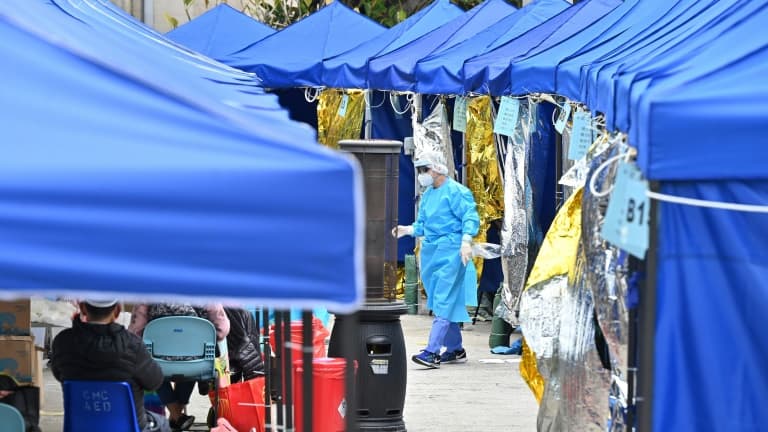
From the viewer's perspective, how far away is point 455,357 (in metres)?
13.1

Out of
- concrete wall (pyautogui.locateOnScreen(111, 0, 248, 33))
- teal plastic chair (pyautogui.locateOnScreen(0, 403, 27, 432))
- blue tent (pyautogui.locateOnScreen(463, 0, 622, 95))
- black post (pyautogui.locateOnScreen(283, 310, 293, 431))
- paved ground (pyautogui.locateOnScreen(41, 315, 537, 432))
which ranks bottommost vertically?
paved ground (pyautogui.locateOnScreen(41, 315, 537, 432))

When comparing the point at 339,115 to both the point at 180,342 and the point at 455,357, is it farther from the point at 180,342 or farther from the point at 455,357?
the point at 180,342

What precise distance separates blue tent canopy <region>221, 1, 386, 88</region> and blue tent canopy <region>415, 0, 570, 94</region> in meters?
3.11

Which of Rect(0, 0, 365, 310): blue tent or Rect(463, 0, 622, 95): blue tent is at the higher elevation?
Rect(463, 0, 622, 95): blue tent

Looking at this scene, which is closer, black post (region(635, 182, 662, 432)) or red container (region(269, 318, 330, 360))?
black post (region(635, 182, 662, 432))

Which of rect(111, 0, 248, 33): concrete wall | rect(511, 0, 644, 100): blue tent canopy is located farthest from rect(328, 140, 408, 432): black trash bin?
rect(111, 0, 248, 33): concrete wall

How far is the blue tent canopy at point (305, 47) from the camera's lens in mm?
19109

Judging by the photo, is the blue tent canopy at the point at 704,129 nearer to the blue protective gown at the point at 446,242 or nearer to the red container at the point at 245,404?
the red container at the point at 245,404

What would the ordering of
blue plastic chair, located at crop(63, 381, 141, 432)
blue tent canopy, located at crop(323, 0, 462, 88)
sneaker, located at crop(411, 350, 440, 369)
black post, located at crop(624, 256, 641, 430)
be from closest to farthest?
1. black post, located at crop(624, 256, 641, 430)
2. blue plastic chair, located at crop(63, 381, 141, 432)
3. sneaker, located at crop(411, 350, 440, 369)
4. blue tent canopy, located at crop(323, 0, 462, 88)

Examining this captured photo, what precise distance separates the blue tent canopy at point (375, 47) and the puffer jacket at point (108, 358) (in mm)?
10610

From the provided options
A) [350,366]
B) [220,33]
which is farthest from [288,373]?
[220,33]

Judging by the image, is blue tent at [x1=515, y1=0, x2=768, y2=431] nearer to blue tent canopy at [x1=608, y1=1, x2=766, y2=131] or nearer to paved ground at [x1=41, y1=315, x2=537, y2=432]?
blue tent canopy at [x1=608, y1=1, x2=766, y2=131]

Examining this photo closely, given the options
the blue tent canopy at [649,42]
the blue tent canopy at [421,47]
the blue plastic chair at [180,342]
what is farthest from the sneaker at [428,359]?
the blue tent canopy at [649,42]

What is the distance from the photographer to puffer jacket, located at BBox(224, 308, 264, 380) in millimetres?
9578
